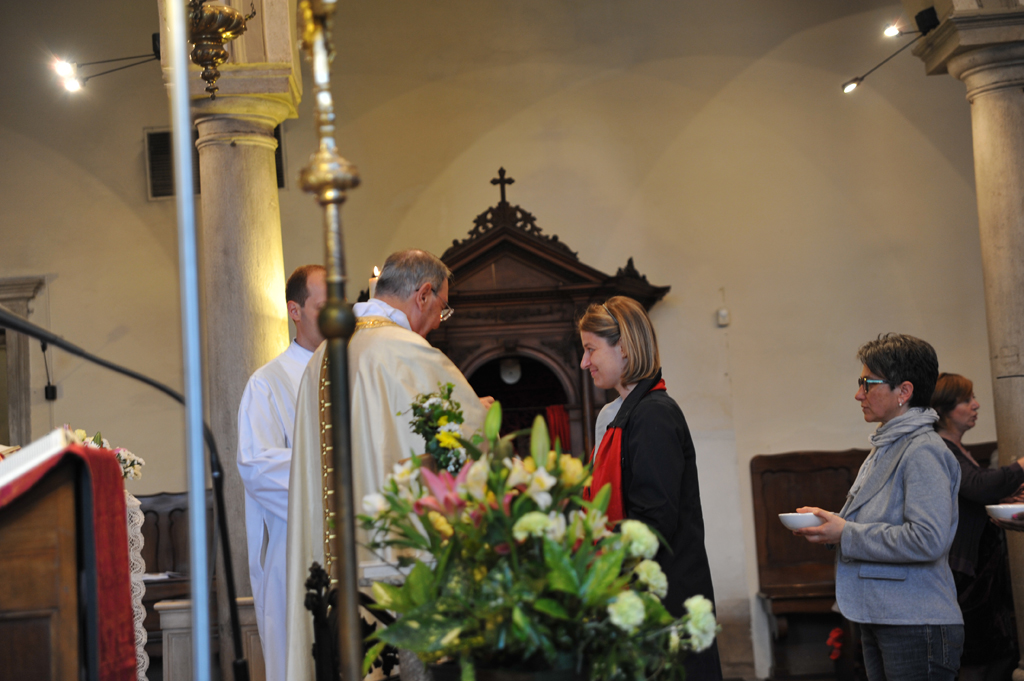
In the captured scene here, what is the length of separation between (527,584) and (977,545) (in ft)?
12.3

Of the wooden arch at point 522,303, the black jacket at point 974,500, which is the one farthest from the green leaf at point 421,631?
the wooden arch at point 522,303

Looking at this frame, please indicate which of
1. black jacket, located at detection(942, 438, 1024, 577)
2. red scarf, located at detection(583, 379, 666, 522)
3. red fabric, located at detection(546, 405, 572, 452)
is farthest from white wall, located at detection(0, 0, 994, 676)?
red scarf, located at detection(583, 379, 666, 522)

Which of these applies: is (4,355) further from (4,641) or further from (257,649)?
(4,641)

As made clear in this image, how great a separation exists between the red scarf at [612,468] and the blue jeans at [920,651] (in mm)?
926

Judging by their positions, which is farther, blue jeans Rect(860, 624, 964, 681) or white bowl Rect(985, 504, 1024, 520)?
white bowl Rect(985, 504, 1024, 520)

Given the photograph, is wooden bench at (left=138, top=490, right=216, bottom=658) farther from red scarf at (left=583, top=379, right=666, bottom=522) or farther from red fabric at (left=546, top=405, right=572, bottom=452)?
red scarf at (left=583, top=379, right=666, bottom=522)

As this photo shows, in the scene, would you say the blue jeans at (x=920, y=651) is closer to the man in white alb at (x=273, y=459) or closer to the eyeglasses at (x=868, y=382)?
the eyeglasses at (x=868, y=382)

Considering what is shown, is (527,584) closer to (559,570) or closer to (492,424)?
(559,570)

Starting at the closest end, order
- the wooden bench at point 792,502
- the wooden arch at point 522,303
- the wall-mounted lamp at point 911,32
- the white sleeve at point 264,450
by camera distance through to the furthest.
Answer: the white sleeve at point 264,450 < the wall-mounted lamp at point 911,32 < the wooden arch at point 522,303 < the wooden bench at point 792,502

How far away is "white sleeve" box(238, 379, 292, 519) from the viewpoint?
339 cm

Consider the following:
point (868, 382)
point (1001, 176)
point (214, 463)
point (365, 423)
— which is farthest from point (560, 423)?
point (214, 463)

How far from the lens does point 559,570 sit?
54.2 inches

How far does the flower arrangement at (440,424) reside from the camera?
85.9 inches

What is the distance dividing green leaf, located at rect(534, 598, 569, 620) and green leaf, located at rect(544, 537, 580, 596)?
0.07 feet
